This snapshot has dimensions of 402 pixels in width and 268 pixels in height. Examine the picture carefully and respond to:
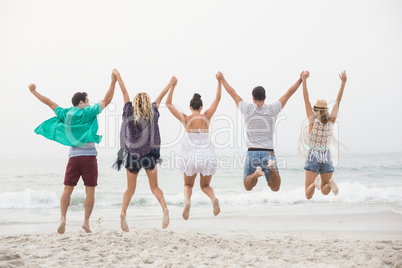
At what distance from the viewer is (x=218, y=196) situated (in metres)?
15.7

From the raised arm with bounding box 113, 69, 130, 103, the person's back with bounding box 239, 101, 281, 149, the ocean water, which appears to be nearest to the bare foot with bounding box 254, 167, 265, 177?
the person's back with bounding box 239, 101, 281, 149

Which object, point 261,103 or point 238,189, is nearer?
point 261,103

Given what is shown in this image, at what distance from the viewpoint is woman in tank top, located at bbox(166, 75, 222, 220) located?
6.29 metres

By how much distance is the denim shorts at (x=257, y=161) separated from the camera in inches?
249

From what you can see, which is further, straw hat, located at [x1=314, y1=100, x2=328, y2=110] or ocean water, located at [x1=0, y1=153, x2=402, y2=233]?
ocean water, located at [x1=0, y1=153, x2=402, y2=233]

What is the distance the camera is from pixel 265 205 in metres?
13.5

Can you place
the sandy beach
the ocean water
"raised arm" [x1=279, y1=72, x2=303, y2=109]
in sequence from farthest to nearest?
the ocean water < "raised arm" [x1=279, y1=72, x2=303, y2=109] < the sandy beach

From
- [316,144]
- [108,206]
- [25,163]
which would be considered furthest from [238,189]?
[25,163]

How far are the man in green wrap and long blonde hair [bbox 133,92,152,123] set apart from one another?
1.82 feet

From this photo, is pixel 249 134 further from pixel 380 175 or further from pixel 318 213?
pixel 380 175

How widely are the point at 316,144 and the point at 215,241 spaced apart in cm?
281

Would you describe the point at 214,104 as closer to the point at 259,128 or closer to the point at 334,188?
the point at 259,128

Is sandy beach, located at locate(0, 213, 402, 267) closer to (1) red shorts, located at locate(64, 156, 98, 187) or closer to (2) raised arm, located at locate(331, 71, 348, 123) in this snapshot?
(1) red shorts, located at locate(64, 156, 98, 187)

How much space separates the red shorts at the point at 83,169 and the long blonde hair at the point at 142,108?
3.54ft
